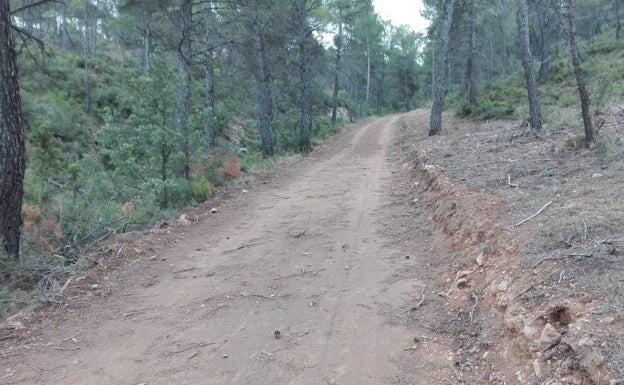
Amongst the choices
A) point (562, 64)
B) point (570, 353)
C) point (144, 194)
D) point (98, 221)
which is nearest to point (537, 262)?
point (570, 353)

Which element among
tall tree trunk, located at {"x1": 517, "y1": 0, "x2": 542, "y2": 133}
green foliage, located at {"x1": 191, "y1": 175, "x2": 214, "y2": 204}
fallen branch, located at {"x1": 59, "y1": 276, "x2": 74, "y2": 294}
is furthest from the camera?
tall tree trunk, located at {"x1": 517, "y1": 0, "x2": 542, "y2": 133}

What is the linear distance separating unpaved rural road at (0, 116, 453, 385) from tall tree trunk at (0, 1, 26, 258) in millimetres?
1436

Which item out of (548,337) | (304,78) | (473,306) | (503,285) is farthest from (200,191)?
(304,78)

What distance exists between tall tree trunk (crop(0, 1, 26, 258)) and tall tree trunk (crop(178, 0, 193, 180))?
3885mm

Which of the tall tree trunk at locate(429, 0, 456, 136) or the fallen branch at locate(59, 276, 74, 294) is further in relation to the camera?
the tall tree trunk at locate(429, 0, 456, 136)

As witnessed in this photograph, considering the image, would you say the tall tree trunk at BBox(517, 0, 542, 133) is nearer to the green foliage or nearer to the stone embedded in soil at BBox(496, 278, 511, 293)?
the green foliage

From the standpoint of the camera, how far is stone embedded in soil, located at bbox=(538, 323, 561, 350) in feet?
10.2

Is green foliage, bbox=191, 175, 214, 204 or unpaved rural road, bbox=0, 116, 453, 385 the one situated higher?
green foliage, bbox=191, 175, 214, 204

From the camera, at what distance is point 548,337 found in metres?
3.16

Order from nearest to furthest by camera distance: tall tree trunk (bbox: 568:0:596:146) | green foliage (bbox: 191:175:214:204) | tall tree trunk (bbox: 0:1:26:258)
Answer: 1. tall tree trunk (bbox: 0:1:26:258)
2. tall tree trunk (bbox: 568:0:596:146)
3. green foliage (bbox: 191:175:214:204)

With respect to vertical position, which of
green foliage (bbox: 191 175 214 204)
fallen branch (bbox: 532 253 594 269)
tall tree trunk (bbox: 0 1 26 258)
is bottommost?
fallen branch (bbox: 532 253 594 269)

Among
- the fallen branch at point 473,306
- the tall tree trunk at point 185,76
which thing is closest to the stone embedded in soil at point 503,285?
the fallen branch at point 473,306

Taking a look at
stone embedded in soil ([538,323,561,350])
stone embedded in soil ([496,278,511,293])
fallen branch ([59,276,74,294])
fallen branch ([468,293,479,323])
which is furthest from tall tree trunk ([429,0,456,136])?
stone embedded in soil ([538,323,561,350])

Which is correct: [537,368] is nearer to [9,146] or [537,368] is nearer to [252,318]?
[252,318]
